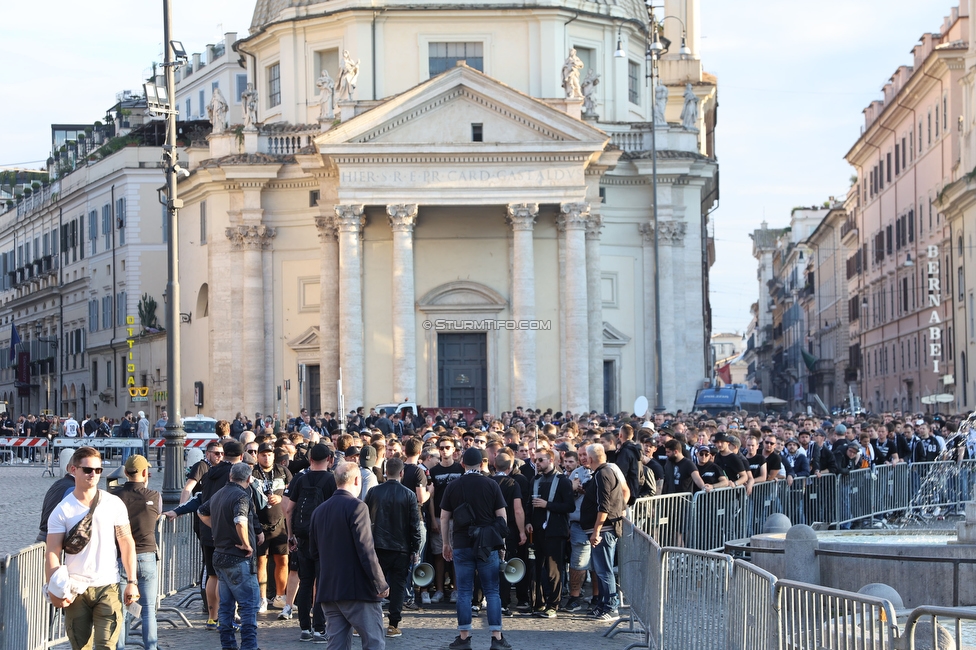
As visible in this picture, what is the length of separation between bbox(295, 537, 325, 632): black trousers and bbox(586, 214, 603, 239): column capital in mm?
30998

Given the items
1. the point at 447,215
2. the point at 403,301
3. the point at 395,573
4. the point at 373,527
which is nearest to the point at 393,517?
the point at 373,527

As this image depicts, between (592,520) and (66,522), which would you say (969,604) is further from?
(66,522)

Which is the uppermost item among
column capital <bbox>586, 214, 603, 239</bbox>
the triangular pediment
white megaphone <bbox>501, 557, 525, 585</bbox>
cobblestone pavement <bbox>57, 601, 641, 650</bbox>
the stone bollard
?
the triangular pediment


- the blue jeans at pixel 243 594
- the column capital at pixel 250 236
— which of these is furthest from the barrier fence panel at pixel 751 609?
the column capital at pixel 250 236

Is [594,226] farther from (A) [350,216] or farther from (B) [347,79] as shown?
(B) [347,79]

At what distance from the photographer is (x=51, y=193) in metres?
80.3

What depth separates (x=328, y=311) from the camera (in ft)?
148

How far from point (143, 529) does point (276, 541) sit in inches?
104

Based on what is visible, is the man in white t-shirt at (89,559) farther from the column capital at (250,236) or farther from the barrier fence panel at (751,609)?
the column capital at (250,236)

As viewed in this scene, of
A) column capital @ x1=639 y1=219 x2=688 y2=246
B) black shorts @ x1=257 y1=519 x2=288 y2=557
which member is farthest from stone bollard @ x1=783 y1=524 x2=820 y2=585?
column capital @ x1=639 y1=219 x2=688 y2=246

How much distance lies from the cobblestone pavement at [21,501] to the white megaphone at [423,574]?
416 cm

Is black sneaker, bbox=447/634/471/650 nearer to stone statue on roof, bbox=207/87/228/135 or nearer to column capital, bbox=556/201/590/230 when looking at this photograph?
column capital, bbox=556/201/590/230

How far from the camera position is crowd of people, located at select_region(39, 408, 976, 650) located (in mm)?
10680

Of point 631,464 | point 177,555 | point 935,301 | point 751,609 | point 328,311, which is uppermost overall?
point 935,301
